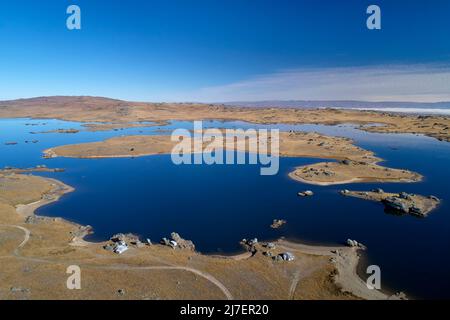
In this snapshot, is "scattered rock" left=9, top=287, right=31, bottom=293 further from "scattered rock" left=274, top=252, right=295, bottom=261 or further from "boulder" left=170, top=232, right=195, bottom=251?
"scattered rock" left=274, top=252, right=295, bottom=261

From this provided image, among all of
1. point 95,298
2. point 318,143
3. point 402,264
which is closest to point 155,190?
point 95,298

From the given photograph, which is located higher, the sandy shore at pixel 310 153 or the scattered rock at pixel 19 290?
the sandy shore at pixel 310 153

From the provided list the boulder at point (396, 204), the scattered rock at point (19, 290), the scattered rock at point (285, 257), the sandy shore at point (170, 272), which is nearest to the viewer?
the scattered rock at point (19, 290)

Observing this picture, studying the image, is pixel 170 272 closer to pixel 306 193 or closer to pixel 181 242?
pixel 181 242

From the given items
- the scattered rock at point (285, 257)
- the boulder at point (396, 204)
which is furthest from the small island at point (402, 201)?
the scattered rock at point (285, 257)

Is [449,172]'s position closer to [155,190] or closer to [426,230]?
[426,230]

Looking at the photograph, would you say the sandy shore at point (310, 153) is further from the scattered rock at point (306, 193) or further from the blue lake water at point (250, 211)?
the scattered rock at point (306, 193)

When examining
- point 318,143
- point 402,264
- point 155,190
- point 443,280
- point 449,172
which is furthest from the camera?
point 318,143
